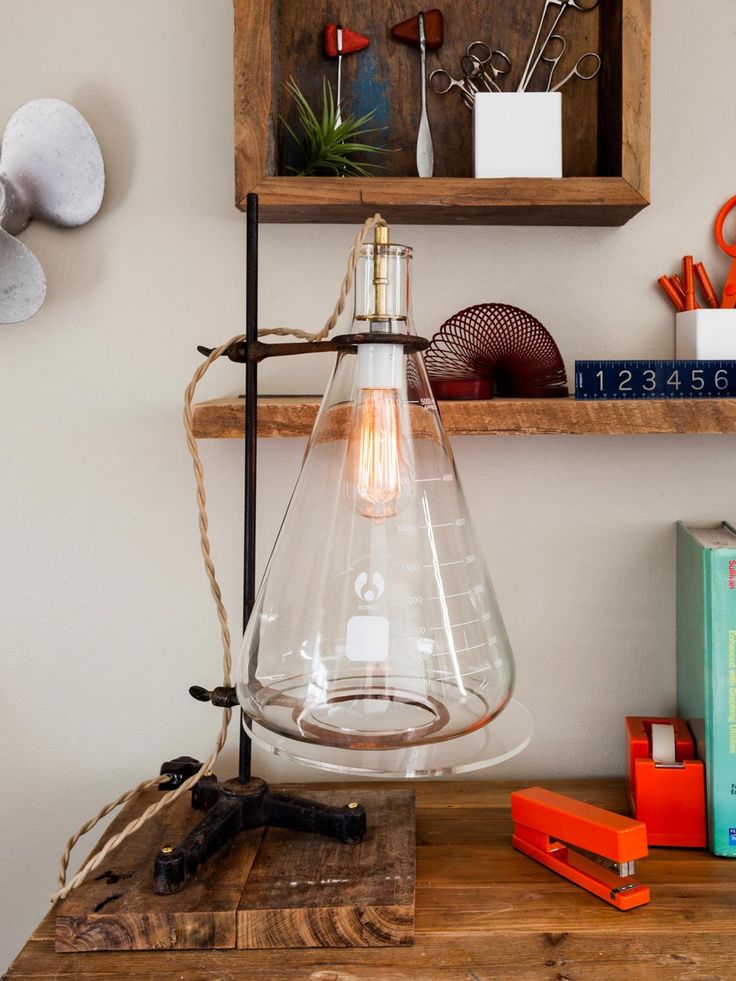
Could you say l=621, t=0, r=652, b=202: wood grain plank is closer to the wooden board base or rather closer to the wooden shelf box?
the wooden shelf box

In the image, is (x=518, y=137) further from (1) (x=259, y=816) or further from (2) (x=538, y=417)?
(1) (x=259, y=816)

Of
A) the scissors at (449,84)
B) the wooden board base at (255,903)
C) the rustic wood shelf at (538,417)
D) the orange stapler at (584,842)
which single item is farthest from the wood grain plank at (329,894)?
the scissors at (449,84)

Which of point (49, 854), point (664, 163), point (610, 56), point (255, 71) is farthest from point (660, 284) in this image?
point (49, 854)

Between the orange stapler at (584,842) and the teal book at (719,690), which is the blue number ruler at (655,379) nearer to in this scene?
the teal book at (719,690)

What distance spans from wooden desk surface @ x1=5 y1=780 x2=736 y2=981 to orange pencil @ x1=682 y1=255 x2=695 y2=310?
2.12ft

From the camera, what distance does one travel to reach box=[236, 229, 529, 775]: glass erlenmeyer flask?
71 centimetres

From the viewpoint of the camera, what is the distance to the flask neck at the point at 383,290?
71 cm

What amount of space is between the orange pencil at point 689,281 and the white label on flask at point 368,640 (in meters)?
0.64

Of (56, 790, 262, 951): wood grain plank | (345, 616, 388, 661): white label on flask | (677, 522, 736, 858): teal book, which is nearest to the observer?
(345, 616, 388, 661): white label on flask

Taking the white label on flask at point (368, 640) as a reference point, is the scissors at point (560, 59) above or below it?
above

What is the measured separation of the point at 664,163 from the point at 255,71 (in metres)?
0.52

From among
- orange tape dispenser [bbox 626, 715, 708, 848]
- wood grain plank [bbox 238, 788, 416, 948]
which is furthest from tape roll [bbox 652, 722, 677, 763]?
wood grain plank [bbox 238, 788, 416, 948]

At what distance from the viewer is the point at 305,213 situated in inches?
41.3

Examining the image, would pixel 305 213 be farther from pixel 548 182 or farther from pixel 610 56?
pixel 610 56
